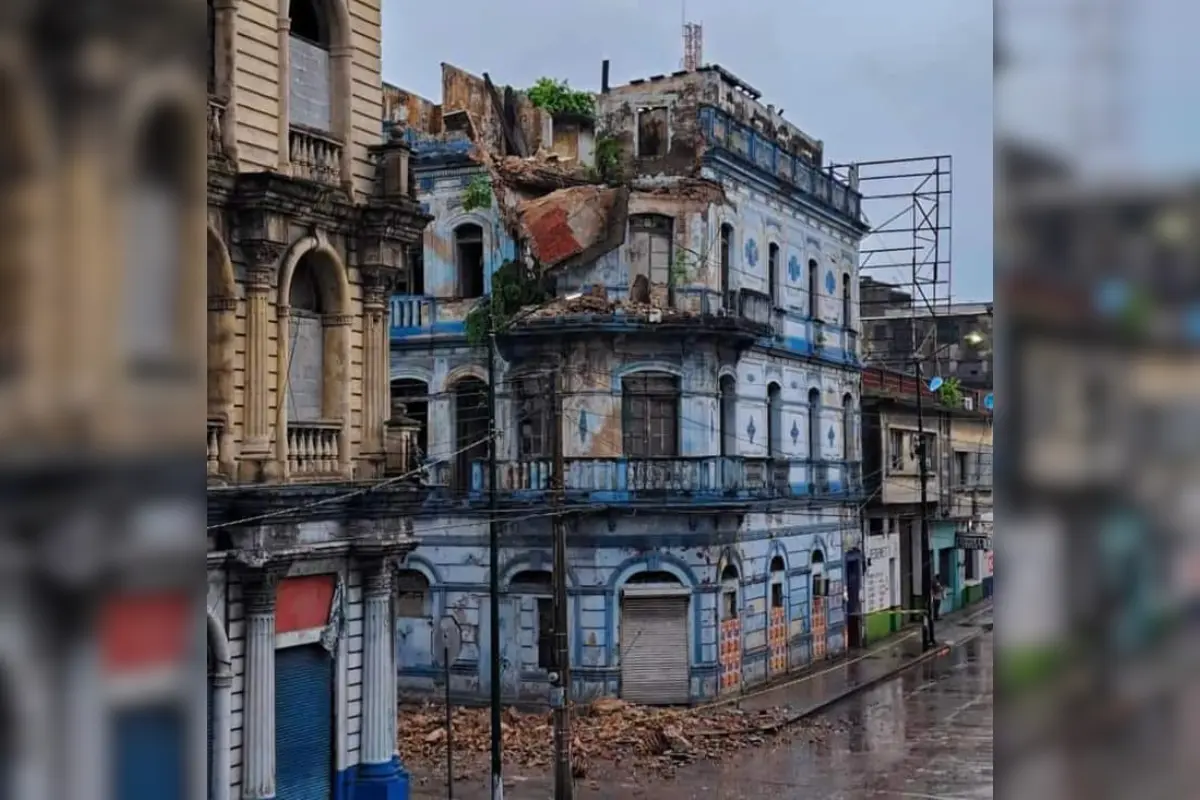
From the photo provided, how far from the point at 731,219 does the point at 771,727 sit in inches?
316

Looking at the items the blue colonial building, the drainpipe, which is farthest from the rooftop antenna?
the drainpipe

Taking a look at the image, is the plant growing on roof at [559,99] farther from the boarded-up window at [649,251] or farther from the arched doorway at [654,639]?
the arched doorway at [654,639]

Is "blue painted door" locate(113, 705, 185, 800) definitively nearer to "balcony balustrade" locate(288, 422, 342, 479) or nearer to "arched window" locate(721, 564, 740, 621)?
"balcony balustrade" locate(288, 422, 342, 479)

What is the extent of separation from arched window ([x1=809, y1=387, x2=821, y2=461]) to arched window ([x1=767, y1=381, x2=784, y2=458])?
4.68ft

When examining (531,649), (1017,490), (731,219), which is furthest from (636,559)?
(1017,490)

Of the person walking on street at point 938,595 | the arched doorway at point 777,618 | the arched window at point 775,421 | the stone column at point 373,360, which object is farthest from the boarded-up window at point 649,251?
the person walking on street at point 938,595

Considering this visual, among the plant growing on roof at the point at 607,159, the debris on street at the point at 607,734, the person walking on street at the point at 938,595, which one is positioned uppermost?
the plant growing on roof at the point at 607,159

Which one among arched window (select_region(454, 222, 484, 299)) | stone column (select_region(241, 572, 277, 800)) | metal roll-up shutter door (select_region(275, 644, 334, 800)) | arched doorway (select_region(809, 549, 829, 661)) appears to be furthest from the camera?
arched doorway (select_region(809, 549, 829, 661))

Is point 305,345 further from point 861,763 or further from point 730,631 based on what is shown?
point 730,631

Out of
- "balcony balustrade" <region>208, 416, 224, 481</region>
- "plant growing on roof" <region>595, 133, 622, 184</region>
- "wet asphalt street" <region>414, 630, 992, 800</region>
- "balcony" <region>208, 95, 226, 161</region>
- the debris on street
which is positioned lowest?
"wet asphalt street" <region>414, 630, 992, 800</region>

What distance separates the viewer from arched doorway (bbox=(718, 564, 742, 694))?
2056cm

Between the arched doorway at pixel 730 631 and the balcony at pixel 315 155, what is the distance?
35.3ft

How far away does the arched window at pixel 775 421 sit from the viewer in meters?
23.0

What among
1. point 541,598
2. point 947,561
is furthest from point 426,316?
point 947,561
